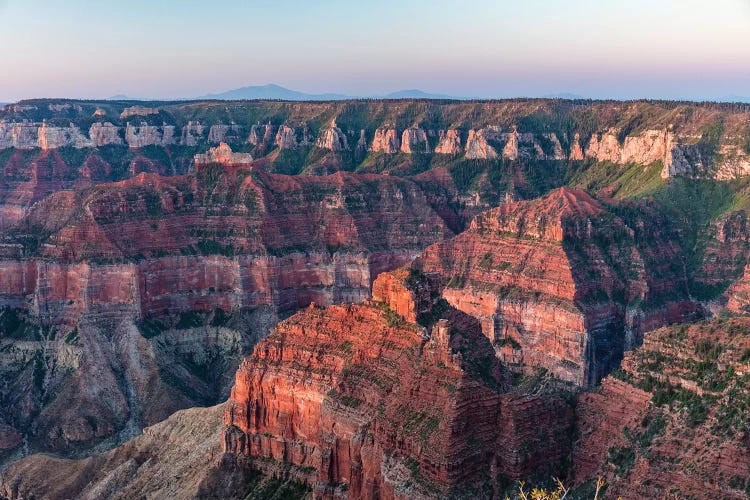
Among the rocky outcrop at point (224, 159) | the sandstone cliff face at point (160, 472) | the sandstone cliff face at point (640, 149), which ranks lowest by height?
the sandstone cliff face at point (160, 472)

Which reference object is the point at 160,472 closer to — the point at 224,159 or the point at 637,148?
the point at 224,159

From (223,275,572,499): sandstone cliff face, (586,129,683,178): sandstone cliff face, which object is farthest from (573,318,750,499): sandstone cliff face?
(586,129,683,178): sandstone cliff face

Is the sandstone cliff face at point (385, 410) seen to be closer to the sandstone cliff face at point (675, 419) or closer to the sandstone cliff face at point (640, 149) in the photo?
the sandstone cliff face at point (675, 419)

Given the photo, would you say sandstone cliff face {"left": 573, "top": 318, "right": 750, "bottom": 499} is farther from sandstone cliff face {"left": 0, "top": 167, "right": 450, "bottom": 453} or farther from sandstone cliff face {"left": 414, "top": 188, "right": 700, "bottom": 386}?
sandstone cliff face {"left": 0, "top": 167, "right": 450, "bottom": 453}

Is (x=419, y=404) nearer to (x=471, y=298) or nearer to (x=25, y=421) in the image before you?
(x=471, y=298)

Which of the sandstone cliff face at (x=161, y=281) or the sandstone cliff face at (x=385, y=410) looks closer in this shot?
the sandstone cliff face at (x=385, y=410)

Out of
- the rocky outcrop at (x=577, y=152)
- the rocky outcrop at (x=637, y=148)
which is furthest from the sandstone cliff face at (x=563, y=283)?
the rocky outcrop at (x=577, y=152)

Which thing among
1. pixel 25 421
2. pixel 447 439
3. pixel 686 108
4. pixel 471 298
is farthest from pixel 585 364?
pixel 686 108
